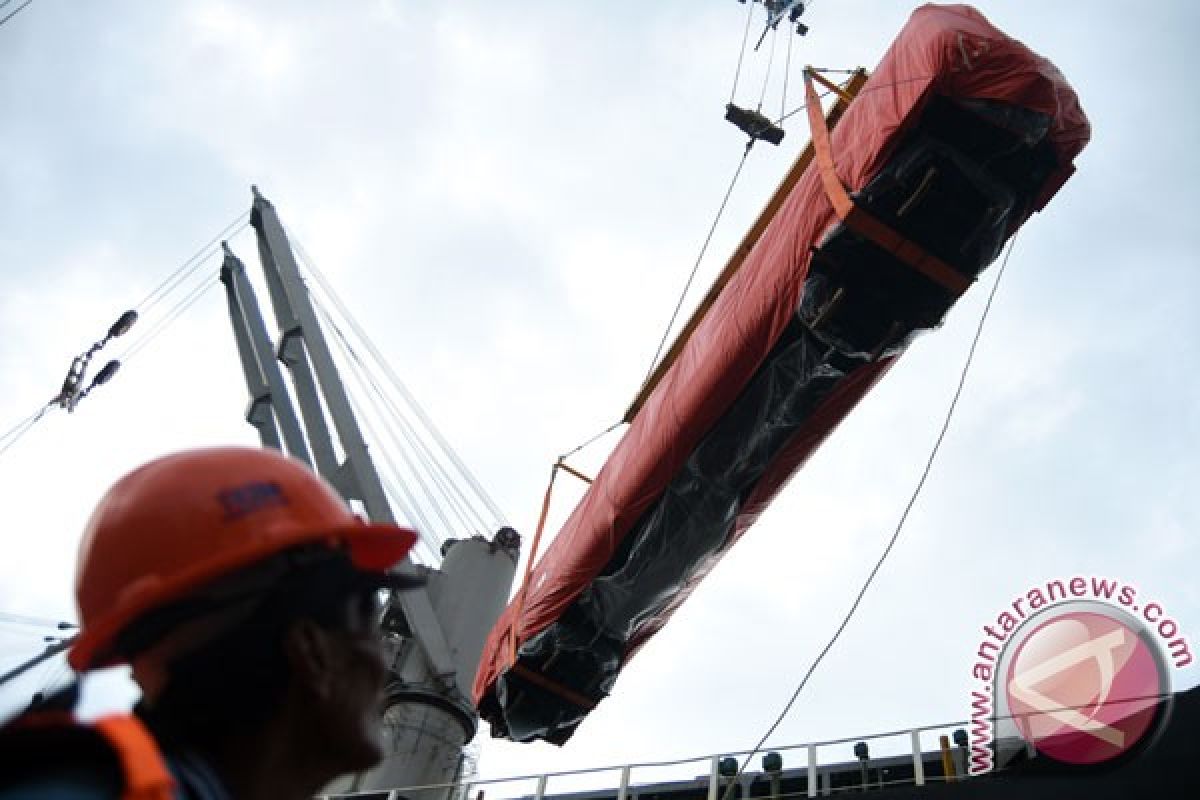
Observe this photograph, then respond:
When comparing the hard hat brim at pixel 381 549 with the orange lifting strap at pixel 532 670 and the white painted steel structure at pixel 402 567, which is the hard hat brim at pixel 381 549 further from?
the white painted steel structure at pixel 402 567

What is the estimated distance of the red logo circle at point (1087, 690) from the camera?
827 centimetres

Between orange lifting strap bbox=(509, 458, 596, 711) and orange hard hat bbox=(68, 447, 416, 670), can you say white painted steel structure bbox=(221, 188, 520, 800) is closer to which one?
orange lifting strap bbox=(509, 458, 596, 711)

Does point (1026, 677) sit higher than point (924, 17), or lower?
lower

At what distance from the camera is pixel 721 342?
26.3 feet

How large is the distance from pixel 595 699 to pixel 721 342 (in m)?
5.09

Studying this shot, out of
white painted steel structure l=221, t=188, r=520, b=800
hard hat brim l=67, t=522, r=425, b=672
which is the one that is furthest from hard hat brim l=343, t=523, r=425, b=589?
white painted steel structure l=221, t=188, r=520, b=800

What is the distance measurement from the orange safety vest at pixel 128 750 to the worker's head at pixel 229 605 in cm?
43

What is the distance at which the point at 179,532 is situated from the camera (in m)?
1.46

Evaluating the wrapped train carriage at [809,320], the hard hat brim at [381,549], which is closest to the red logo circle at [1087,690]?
the wrapped train carriage at [809,320]

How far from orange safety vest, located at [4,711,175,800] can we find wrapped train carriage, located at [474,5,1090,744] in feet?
21.2

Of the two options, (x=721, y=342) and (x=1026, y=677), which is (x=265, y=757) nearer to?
(x=721, y=342)

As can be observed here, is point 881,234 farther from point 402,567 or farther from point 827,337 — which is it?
point 402,567

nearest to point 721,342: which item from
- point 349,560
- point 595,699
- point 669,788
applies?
point 595,699

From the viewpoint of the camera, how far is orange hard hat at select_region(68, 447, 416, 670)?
142 centimetres
